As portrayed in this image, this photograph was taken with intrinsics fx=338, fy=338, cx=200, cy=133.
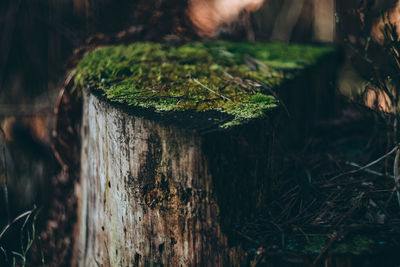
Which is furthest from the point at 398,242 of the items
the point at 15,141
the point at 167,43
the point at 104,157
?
the point at 15,141

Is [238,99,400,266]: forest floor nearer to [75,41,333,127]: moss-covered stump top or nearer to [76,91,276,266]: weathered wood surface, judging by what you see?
[76,91,276,266]: weathered wood surface

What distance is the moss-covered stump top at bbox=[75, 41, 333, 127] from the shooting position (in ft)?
5.55

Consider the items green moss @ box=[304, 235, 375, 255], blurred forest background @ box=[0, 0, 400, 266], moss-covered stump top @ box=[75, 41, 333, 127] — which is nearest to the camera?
green moss @ box=[304, 235, 375, 255]

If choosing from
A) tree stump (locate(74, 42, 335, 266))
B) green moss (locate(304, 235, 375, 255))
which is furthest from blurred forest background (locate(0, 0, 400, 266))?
green moss (locate(304, 235, 375, 255))

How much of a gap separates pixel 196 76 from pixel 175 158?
32.3 inches

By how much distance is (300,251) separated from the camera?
57.6 inches

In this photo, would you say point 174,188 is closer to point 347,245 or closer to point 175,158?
point 175,158

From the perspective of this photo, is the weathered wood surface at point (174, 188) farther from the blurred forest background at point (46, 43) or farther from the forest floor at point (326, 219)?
the blurred forest background at point (46, 43)

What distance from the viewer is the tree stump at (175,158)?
1.48m

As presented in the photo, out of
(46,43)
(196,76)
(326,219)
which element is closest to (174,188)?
(326,219)

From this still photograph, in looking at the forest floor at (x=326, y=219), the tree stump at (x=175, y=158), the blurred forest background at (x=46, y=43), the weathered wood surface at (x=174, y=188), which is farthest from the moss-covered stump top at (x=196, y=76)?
the blurred forest background at (x=46, y=43)

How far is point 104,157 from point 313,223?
1.15 metres

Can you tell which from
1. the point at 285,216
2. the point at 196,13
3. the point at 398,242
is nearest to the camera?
the point at 398,242

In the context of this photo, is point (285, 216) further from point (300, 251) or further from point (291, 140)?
point (291, 140)
